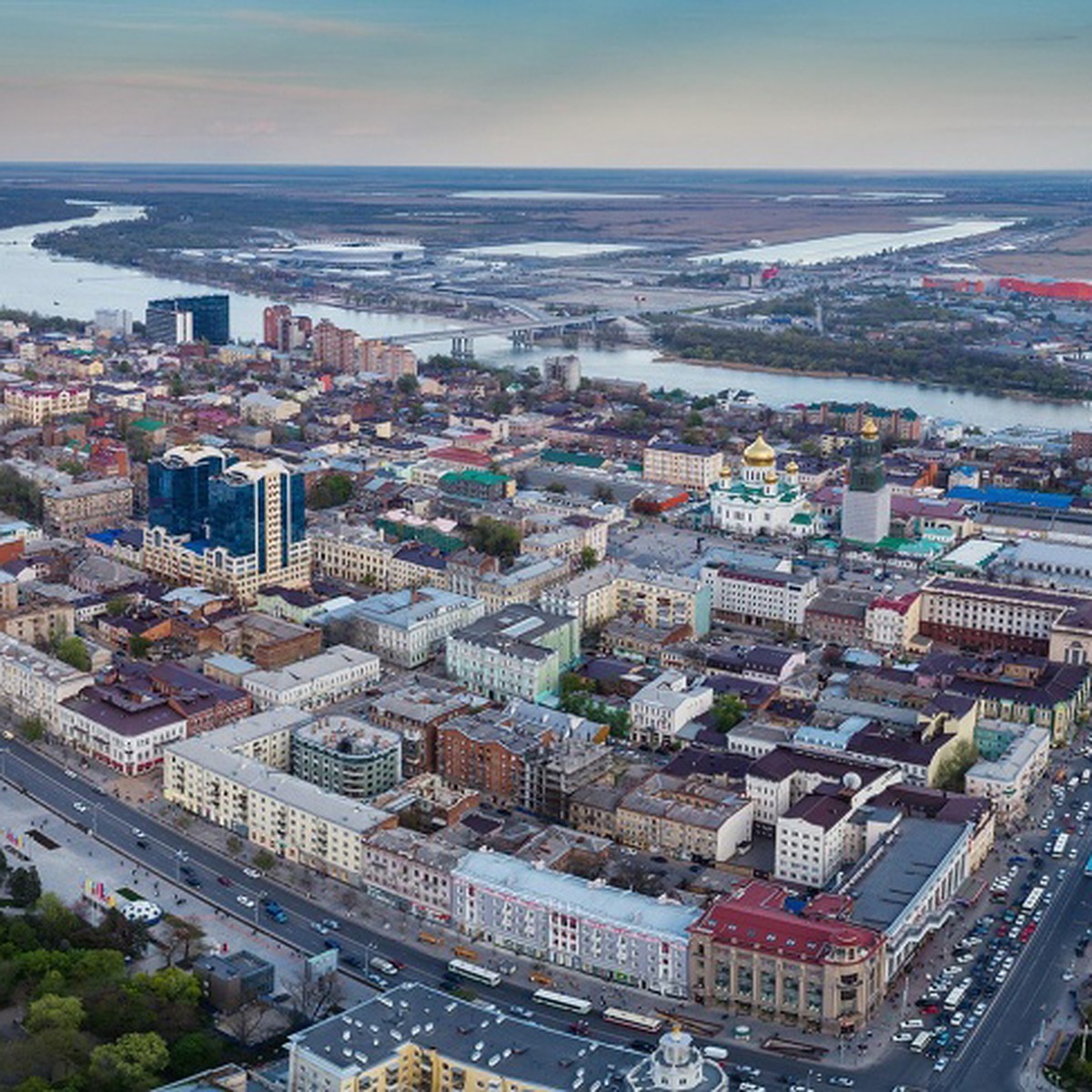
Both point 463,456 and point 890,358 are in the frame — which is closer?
point 463,456

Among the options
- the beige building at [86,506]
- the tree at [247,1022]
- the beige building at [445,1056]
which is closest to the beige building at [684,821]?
the beige building at [445,1056]

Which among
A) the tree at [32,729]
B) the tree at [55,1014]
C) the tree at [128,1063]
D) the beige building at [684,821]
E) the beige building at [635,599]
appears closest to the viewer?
the tree at [128,1063]

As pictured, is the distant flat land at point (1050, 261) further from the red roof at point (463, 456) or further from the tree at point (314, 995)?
the tree at point (314, 995)

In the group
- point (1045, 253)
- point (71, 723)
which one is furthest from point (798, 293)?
point (71, 723)

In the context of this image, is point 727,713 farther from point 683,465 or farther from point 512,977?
point 683,465

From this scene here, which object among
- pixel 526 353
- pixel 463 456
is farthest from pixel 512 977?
pixel 526 353

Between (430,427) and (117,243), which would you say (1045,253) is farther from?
(430,427)
